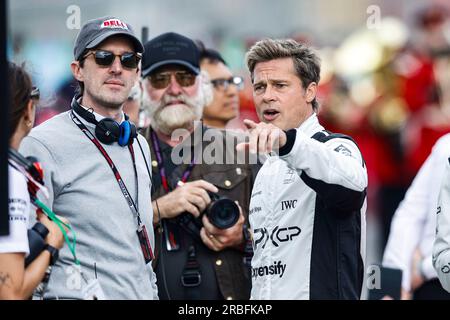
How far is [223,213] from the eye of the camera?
23.1 ft

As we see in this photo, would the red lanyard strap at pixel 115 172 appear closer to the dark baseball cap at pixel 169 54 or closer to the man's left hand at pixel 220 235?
the man's left hand at pixel 220 235

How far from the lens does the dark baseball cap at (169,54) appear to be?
24.8 ft

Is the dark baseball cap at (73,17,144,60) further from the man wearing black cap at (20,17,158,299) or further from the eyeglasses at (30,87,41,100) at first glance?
the eyeglasses at (30,87,41,100)

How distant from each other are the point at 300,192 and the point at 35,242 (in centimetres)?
148

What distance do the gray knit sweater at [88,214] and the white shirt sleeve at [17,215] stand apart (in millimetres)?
564

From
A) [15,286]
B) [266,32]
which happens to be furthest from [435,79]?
[266,32]

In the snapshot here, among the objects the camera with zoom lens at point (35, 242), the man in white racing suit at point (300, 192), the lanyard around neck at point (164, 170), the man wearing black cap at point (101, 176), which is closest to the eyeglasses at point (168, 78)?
the lanyard around neck at point (164, 170)

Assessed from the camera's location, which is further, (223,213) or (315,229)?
(223,213)

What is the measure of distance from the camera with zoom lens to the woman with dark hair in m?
0.02

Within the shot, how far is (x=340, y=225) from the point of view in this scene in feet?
19.4

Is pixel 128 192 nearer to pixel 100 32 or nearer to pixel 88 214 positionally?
pixel 88 214

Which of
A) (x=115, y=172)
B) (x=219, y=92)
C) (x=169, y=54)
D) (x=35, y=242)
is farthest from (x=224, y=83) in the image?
(x=35, y=242)
